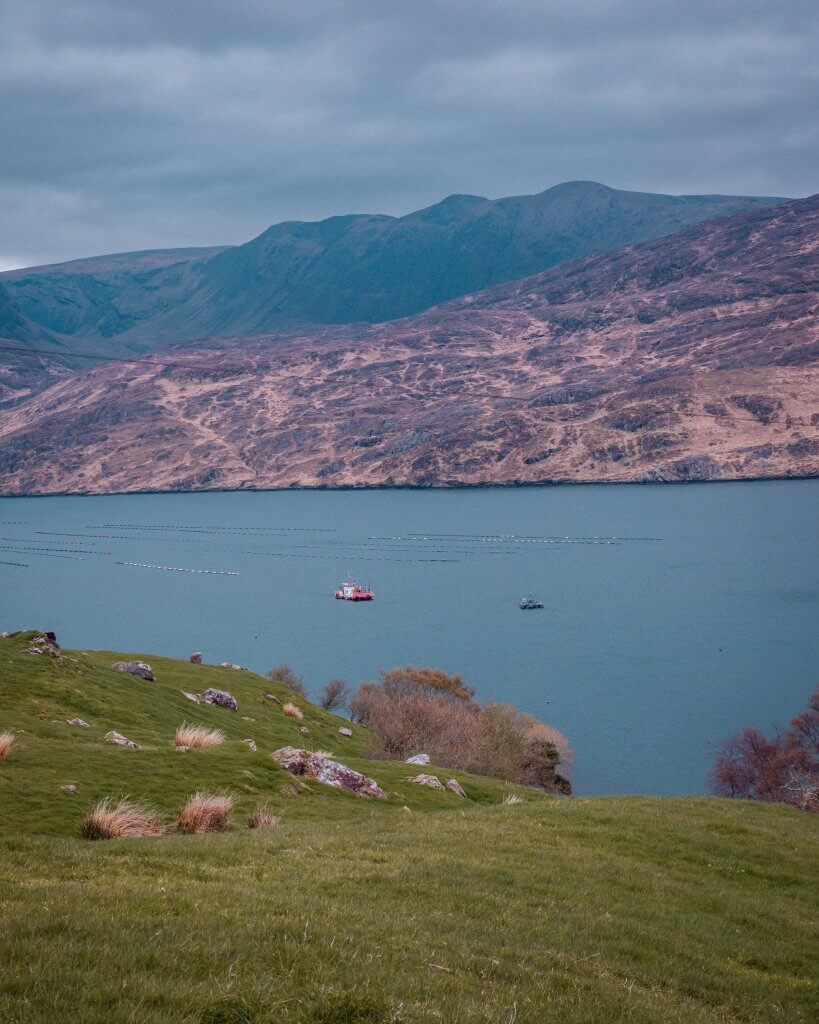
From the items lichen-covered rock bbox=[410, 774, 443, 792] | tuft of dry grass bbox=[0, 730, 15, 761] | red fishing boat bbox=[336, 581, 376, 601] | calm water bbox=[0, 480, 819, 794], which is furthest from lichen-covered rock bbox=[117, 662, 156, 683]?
red fishing boat bbox=[336, 581, 376, 601]

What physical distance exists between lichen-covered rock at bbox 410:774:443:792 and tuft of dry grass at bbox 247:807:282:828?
7.13 metres

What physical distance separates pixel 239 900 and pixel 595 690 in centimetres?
6765

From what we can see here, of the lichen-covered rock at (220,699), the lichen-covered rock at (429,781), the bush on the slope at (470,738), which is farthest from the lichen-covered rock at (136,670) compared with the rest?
the lichen-covered rock at (429,781)

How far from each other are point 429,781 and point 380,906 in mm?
12206

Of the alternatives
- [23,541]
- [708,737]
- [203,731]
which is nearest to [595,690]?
[708,737]

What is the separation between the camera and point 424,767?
918 inches

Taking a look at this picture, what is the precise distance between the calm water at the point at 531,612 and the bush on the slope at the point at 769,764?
3706 millimetres

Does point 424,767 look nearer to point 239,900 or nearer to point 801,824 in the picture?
point 801,824

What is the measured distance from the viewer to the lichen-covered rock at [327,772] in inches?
711

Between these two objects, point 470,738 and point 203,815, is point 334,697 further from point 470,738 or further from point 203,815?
point 203,815

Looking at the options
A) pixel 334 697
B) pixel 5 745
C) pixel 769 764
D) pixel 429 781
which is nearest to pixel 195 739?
pixel 5 745

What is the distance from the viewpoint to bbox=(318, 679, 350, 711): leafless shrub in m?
65.1

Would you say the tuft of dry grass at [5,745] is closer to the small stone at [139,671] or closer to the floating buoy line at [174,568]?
the small stone at [139,671]

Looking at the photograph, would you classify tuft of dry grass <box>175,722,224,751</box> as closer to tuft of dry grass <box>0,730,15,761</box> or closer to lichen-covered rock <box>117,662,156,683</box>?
tuft of dry grass <box>0,730,15,761</box>
